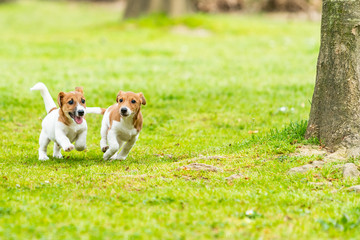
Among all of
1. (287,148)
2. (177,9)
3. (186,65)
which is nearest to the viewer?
(287,148)

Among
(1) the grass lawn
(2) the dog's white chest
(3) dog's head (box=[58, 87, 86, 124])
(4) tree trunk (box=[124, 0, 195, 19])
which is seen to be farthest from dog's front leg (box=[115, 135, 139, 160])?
(4) tree trunk (box=[124, 0, 195, 19])

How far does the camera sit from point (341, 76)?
7.38 meters

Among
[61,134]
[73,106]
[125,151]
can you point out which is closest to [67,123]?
[61,134]

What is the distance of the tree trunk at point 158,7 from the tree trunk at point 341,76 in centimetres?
1833

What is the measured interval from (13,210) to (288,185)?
3072 millimetres

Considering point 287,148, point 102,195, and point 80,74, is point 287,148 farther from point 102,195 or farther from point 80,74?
point 80,74

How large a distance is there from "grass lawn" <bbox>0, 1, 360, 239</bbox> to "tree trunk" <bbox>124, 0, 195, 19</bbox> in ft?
→ 6.81

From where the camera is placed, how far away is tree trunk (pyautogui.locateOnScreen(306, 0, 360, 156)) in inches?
289

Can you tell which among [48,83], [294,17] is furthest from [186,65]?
[294,17]

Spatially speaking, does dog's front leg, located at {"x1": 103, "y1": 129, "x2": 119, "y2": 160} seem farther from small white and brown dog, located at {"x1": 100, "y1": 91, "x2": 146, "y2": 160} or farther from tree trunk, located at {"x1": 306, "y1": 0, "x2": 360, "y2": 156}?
tree trunk, located at {"x1": 306, "y1": 0, "x2": 360, "y2": 156}

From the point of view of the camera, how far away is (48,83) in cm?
1402

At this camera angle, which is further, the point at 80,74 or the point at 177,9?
the point at 177,9

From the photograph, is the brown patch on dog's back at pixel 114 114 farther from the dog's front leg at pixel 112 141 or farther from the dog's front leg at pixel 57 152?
the dog's front leg at pixel 57 152

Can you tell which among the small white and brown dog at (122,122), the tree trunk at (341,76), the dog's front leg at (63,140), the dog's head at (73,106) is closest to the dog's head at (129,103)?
the small white and brown dog at (122,122)
